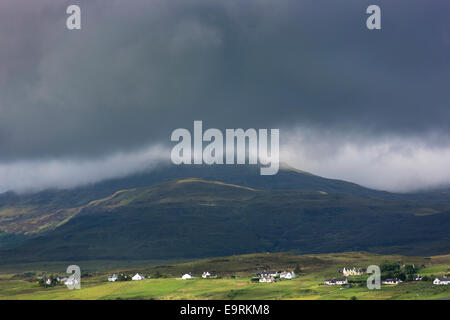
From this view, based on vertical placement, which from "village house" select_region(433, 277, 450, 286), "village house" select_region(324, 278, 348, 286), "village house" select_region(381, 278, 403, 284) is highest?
"village house" select_region(433, 277, 450, 286)

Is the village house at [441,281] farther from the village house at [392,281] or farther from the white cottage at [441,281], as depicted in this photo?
the village house at [392,281]

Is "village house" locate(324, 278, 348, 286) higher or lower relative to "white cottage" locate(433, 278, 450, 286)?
lower

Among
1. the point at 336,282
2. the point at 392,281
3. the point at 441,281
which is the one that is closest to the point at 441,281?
the point at 441,281

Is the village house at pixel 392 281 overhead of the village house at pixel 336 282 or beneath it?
overhead

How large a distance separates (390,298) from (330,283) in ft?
136

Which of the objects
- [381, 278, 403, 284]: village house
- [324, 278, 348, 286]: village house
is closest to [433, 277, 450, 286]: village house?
[381, 278, 403, 284]: village house

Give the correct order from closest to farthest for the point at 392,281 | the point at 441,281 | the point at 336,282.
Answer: the point at 441,281 → the point at 392,281 → the point at 336,282

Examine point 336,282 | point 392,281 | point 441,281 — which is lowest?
point 336,282

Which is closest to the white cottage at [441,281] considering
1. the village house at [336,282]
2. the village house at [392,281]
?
the village house at [392,281]

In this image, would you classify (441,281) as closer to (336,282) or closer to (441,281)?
(441,281)

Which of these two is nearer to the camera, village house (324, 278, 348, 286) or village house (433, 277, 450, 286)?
village house (433, 277, 450, 286)

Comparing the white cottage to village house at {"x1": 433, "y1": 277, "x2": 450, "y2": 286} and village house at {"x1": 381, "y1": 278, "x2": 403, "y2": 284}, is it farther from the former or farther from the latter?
village house at {"x1": 381, "y1": 278, "x2": 403, "y2": 284}
